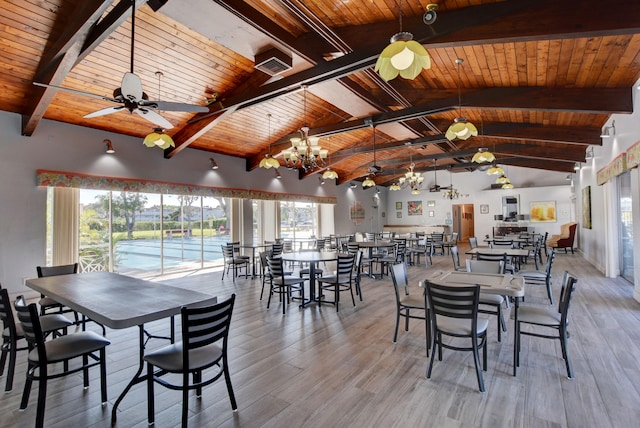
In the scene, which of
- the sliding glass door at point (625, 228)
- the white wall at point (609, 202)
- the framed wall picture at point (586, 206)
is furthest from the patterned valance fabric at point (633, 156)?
the framed wall picture at point (586, 206)

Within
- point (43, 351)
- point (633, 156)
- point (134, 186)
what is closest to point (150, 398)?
point (43, 351)

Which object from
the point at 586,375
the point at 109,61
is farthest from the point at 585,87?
the point at 109,61

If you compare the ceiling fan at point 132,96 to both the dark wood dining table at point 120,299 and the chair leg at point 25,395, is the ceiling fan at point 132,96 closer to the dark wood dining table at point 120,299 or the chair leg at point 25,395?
the dark wood dining table at point 120,299

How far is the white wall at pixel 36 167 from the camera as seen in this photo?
555 centimetres

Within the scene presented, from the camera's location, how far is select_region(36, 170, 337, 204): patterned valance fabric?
6012mm

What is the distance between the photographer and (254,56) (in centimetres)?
435

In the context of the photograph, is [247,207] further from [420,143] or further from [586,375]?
[586,375]

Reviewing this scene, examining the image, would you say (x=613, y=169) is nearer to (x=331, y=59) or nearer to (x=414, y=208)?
(x=331, y=59)

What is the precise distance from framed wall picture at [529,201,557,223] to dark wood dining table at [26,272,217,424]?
15550 millimetres

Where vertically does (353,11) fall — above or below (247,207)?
above

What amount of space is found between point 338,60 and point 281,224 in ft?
25.1

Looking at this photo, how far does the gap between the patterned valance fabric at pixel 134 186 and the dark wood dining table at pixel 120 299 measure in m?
3.57

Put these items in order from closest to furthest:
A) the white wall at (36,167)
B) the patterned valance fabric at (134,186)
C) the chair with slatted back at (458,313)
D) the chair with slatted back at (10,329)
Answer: the chair with slatted back at (10,329)
the chair with slatted back at (458,313)
the white wall at (36,167)
the patterned valance fabric at (134,186)

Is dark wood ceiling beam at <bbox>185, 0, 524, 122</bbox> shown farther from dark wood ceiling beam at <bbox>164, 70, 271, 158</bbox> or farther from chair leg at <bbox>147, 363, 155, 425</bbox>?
chair leg at <bbox>147, 363, 155, 425</bbox>
